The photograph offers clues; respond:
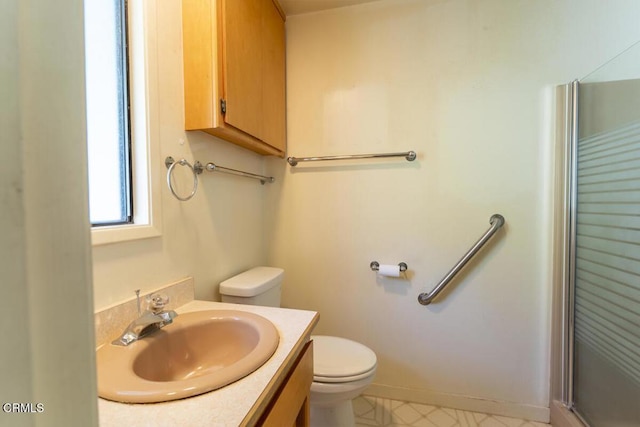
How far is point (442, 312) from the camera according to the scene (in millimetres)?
1490

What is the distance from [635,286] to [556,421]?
0.79 metres

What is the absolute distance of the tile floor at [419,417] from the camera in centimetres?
137

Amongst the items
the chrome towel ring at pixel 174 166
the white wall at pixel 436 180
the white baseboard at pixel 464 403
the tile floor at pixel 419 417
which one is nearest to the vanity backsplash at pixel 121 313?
the chrome towel ring at pixel 174 166

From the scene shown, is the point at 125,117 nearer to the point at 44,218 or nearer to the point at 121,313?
the point at 121,313

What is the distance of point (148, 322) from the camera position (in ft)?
2.44

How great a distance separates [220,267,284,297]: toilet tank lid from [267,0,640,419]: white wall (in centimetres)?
34

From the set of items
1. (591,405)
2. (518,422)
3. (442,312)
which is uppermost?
(442,312)

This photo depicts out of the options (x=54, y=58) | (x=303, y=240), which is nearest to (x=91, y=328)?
(x=54, y=58)

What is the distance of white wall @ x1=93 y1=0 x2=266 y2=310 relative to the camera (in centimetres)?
80

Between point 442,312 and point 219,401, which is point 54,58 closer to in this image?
point 219,401

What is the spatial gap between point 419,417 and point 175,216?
1546 millimetres

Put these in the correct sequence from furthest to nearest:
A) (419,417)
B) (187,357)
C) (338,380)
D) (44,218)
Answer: (419,417) < (338,380) < (187,357) < (44,218)

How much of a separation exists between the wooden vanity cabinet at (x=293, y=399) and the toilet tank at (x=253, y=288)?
16.5 inches

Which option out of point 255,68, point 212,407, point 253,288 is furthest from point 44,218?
point 255,68
